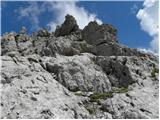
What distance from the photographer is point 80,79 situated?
4566cm

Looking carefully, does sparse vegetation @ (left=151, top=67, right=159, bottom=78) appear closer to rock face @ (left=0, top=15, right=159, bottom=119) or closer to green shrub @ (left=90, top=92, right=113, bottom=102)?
rock face @ (left=0, top=15, right=159, bottom=119)

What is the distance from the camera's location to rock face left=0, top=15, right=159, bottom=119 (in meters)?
35.6

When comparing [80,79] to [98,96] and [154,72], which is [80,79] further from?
[154,72]

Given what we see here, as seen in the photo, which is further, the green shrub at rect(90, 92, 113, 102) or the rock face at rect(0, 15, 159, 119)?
the green shrub at rect(90, 92, 113, 102)

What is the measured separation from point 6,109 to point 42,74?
1010cm

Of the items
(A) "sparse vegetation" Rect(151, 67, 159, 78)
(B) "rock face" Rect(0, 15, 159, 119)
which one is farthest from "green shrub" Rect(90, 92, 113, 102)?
(A) "sparse vegetation" Rect(151, 67, 159, 78)

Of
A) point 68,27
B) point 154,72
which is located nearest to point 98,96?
point 154,72

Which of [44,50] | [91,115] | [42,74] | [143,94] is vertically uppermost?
[44,50]

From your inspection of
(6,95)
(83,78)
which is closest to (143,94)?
(83,78)

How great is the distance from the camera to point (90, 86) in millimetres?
45062

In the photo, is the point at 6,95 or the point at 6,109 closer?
the point at 6,109

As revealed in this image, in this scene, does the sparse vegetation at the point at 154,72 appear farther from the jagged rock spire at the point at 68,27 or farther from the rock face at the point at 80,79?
the jagged rock spire at the point at 68,27

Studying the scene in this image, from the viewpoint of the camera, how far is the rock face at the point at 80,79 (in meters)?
35.6

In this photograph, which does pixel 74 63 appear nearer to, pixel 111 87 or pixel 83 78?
pixel 83 78
